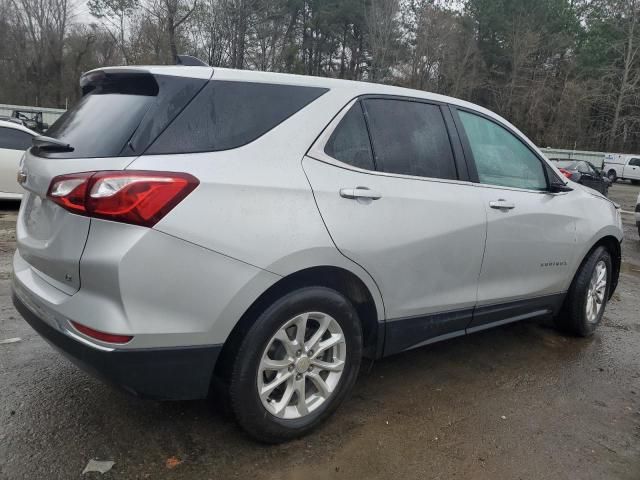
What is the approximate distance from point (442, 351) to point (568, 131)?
47.8 m

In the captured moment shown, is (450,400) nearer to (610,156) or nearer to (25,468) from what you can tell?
(25,468)

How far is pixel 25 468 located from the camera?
234 cm

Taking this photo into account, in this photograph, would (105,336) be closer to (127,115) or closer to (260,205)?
(260,205)

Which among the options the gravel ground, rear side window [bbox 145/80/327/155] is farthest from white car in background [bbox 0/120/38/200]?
rear side window [bbox 145/80/327/155]

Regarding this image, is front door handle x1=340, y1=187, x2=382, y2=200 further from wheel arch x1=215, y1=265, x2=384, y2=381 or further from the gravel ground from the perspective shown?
the gravel ground

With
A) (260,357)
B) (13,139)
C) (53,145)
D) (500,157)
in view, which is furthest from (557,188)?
(13,139)

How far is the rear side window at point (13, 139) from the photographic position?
850cm

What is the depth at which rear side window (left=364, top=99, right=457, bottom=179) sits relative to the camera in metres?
2.92

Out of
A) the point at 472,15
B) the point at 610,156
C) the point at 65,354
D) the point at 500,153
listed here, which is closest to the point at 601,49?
the point at 472,15

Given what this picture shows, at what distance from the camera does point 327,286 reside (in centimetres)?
267

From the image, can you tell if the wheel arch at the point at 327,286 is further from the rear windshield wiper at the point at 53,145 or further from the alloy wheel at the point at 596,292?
the alloy wheel at the point at 596,292

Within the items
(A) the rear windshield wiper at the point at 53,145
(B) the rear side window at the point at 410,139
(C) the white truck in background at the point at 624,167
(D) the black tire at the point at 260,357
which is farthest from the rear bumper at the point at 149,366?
(C) the white truck in background at the point at 624,167

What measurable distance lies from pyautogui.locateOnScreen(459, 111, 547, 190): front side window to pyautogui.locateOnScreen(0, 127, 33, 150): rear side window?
24.8 ft

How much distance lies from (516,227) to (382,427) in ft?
5.26
